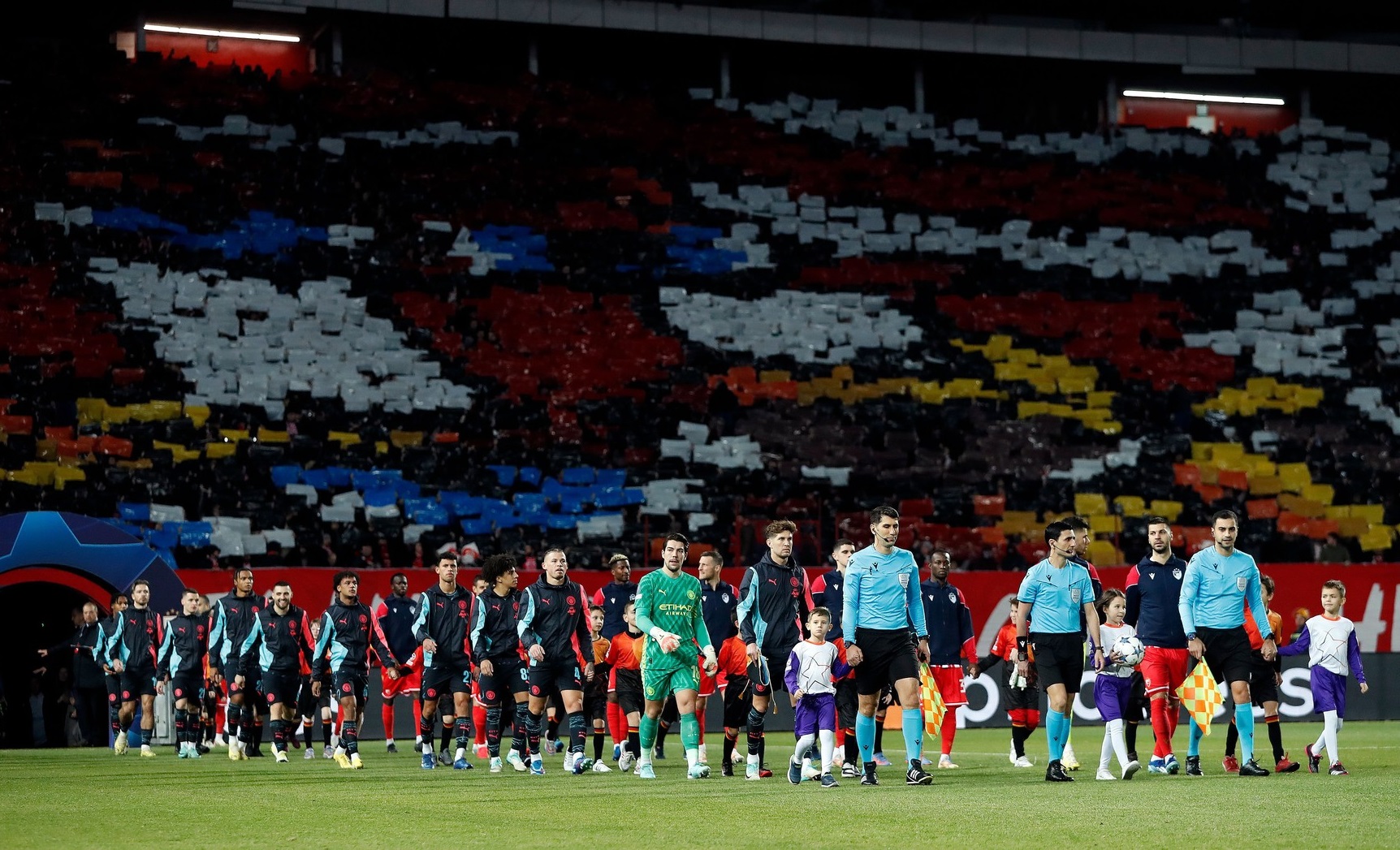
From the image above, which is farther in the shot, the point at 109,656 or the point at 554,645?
the point at 109,656

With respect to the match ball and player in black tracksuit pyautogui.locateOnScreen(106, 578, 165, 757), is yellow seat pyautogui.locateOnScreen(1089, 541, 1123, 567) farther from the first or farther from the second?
player in black tracksuit pyautogui.locateOnScreen(106, 578, 165, 757)

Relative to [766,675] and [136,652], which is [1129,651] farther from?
[136,652]

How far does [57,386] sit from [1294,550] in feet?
74.5

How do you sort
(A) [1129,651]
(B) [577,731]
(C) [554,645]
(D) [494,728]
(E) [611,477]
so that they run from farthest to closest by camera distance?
(E) [611,477]
(D) [494,728]
(C) [554,645]
(B) [577,731]
(A) [1129,651]

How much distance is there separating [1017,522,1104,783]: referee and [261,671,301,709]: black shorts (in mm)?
9019

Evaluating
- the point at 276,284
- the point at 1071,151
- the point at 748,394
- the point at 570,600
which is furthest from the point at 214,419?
the point at 1071,151

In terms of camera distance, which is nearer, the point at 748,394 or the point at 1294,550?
the point at 1294,550

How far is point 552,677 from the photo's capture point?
59.7 feet

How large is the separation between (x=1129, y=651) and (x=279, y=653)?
9.87 meters

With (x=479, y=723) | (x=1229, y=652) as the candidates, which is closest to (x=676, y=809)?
(x=1229, y=652)

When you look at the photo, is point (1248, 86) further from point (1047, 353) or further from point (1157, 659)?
point (1157, 659)

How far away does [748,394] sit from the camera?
118ft

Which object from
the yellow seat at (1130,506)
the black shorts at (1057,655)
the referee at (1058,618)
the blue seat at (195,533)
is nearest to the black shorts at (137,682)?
the blue seat at (195,533)

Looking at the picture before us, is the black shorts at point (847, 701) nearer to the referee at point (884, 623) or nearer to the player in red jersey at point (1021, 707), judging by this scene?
the referee at point (884, 623)
